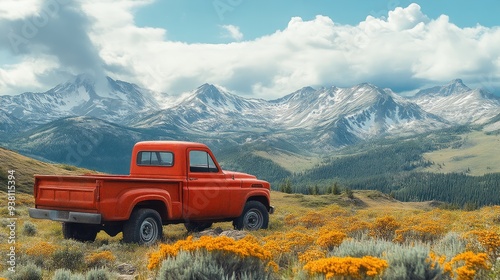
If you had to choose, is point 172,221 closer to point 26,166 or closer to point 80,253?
point 80,253

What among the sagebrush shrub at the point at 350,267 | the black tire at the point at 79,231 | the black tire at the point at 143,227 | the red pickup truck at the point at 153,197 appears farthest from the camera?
the black tire at the point at 79,231

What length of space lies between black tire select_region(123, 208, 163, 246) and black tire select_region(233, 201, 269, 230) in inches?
148

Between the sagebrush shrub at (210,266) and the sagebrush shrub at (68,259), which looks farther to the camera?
the sagebrush shrub at (68,259)

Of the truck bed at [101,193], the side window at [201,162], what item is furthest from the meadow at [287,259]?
the side window at [201,162]

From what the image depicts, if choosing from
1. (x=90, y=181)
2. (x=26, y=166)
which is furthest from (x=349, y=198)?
(x=90, y=181)

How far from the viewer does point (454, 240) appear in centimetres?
975

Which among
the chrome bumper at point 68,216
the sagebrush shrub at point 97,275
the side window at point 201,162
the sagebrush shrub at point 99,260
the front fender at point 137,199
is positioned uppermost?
the side window at point 201,162

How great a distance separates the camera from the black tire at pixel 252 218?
1620cm

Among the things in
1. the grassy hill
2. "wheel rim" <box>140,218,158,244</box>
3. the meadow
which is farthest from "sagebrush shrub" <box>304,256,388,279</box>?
the grassy hill

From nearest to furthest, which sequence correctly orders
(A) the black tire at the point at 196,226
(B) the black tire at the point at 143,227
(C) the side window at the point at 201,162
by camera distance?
(B) the black tire at the point at 143,227
(C) the side window at the point at 201,162
(A) the black tire at the point at 196,226

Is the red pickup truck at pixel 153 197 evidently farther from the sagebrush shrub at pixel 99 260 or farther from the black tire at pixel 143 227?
the sagebrush shrub at pixel 99 260

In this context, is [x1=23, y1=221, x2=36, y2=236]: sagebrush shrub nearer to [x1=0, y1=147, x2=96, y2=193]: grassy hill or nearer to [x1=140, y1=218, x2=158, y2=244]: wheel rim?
[x1=140, y1=218, x2=158, y2=244]: wheel rim

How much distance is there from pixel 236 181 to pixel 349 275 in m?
10.5

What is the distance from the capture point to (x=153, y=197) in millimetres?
12648
